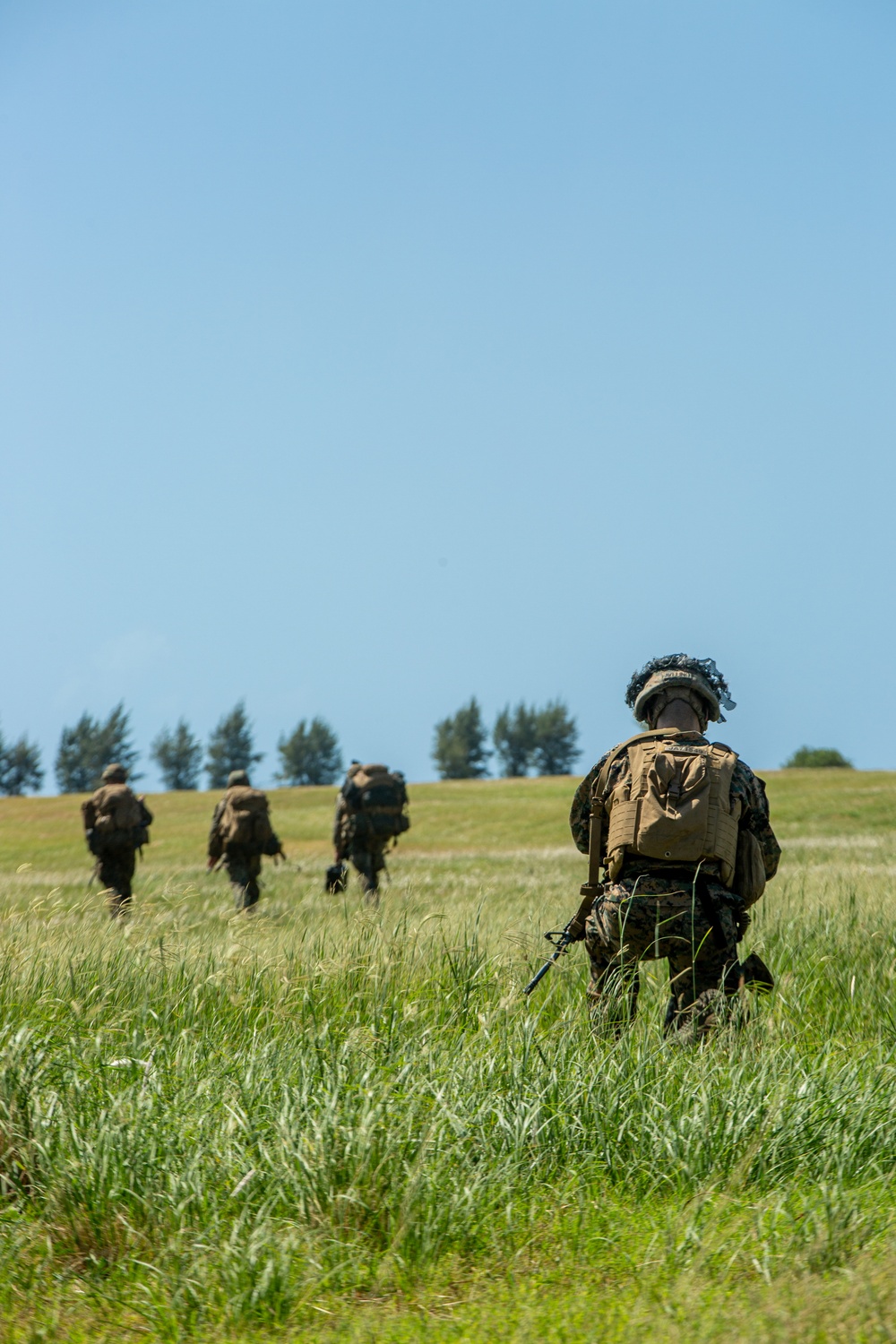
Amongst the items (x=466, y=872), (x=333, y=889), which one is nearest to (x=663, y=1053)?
(x=333, y=889)

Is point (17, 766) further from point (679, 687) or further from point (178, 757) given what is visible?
point (679, 687)

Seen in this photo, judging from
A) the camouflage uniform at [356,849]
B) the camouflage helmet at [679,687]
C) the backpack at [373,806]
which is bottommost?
the camouflage uniform at [356,849]

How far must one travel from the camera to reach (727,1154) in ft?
13.4

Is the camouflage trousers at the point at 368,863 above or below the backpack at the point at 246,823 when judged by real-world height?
below

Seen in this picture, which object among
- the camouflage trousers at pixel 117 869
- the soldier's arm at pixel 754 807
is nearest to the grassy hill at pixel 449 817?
the camouflage trousers at pixel 117 869

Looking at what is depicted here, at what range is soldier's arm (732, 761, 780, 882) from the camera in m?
5.68

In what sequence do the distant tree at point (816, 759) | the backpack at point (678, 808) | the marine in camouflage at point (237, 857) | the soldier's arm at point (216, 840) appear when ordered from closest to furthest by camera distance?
1. the backpack at point (678, 808)
2. the marine in camouflage at point (237, 857)
3. the soldier's arm at point (216, 840)
4. the distant tree at point (816, 759)

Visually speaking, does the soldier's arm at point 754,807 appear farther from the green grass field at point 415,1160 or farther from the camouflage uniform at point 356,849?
the camouflage uniform at point 356,849

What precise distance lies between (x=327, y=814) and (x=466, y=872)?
82.9ft

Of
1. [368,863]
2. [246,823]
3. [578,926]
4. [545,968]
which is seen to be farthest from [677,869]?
[368,863]

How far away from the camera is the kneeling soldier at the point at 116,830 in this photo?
50.1 ft

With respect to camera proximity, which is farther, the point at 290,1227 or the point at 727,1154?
the point at 727,1154

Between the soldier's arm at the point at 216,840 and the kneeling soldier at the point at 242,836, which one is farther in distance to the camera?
the soldier's arm at the point at 216,840

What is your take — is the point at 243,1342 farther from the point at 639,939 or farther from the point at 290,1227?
the point at 639,939
